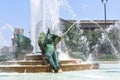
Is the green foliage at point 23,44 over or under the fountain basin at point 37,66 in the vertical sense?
over

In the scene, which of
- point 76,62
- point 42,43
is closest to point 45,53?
point 42,43

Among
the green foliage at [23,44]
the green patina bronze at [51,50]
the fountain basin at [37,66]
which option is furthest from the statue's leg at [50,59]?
the green foliage at [23,44]

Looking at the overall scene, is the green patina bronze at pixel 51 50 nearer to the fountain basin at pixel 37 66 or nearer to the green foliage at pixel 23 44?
the fountain basin at pixel 37 66

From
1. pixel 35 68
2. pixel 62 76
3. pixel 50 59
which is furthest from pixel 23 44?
pixel 62 76

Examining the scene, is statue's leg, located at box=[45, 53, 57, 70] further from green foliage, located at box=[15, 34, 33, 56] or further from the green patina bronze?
green foliage, located at box=[15, 34, 33, 56]

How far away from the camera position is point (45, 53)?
17.1 m

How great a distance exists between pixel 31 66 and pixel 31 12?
7393mm

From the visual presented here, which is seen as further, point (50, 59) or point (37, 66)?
point (50, 59)

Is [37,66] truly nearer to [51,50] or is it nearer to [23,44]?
[51,50]

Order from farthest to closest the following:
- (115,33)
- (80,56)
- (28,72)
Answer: (115,33) < (80,56) < (28,72)

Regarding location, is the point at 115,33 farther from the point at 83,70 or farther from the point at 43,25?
the point at 83,70

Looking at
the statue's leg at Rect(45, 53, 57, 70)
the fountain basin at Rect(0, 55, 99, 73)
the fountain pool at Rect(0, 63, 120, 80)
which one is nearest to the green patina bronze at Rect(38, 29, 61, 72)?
the statue's leg at Rect(45, 53, 57, 70)

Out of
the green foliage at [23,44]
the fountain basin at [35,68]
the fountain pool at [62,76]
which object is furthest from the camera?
the green foliage at [23,44]

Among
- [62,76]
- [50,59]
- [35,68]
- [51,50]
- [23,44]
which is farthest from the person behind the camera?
[23,44]
